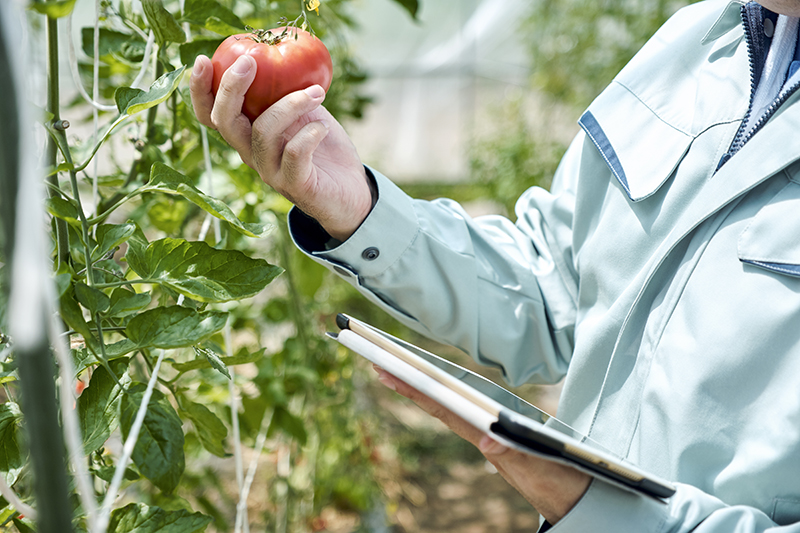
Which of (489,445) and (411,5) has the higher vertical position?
(411,5)

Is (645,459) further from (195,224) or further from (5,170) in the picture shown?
(195,224)

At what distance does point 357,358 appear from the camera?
2018mm

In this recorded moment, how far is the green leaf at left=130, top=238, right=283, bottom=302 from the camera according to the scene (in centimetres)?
51

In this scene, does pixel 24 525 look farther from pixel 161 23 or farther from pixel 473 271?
pixel 473 271

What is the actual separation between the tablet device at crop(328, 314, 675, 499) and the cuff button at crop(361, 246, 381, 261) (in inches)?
6.3

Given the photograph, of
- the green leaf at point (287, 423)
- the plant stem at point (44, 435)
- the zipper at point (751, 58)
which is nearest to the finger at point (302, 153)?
the plant stem at point (44, 435)

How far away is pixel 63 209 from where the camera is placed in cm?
45

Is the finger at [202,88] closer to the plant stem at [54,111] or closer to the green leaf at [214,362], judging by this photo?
the plant stem at [54,111]

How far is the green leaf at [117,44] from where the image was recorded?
0.73 meters

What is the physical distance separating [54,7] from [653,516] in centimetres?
58

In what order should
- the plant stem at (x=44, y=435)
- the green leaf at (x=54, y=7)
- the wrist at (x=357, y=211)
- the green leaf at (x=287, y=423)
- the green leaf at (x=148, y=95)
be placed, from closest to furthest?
the plant stem at (x=44, y=435) < the green leaf at (x=54, y=7) < the green leaf at (x=148, y=95) < the wrist at (x=357, y=211) < the green leaf at (x=287, y=423)

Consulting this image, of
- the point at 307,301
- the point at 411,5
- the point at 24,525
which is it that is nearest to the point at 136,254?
the point at 24,525

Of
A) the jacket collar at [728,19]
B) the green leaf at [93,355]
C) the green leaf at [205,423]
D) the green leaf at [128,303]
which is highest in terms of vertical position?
the jacket collar at [728,19]

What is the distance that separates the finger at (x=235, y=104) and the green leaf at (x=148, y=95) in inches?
1.8
